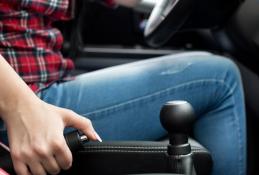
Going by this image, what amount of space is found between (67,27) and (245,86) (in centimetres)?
52

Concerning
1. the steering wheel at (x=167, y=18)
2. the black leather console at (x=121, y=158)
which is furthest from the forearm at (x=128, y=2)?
the black leather console at (x=121, y=158)

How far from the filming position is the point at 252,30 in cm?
81

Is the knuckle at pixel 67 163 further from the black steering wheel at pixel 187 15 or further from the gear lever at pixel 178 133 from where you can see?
the black steering wheel at pixel 187 15

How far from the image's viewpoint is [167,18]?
82cm

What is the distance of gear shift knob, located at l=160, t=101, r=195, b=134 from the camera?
59 cm

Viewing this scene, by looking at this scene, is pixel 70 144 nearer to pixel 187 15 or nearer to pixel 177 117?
pixel 177 117

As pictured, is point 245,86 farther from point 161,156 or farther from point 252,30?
point 161,156

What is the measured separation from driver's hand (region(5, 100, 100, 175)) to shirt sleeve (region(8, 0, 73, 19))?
0.23 m

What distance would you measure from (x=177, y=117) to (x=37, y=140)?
0.16 metres

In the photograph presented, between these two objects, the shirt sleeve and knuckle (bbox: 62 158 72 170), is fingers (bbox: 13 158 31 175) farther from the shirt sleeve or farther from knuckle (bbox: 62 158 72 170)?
the shirt sleeve

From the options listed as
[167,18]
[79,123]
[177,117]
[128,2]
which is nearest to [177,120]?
[177,117]

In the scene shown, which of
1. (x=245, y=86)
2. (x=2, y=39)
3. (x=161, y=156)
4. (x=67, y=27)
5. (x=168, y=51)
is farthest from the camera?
(x=168, y=51)

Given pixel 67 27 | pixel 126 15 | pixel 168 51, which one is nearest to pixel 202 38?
pixel 168 51

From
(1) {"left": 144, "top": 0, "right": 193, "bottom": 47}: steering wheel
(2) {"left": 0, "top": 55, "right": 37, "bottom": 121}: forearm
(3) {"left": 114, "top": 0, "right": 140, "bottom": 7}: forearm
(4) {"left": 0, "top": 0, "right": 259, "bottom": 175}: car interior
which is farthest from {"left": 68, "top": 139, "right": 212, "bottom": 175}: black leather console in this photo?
(3) {"left": 114, "top": 0, "right": 140, "bottom": 7}: forearm
